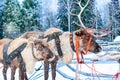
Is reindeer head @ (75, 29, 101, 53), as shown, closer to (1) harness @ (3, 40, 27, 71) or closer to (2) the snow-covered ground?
(2) the snow-covered ground

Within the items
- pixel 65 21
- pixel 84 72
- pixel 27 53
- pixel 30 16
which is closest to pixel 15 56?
pixel 27 53

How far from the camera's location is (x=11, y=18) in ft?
19.4

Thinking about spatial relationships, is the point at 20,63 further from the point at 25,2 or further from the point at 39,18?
the point at 25,2

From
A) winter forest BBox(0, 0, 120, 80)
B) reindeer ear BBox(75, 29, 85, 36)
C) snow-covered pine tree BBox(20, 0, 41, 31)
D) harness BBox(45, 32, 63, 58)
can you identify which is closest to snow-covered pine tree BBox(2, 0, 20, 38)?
winter forest BBox(0, 0, 120, 80)

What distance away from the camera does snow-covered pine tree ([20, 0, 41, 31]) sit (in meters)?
5.68

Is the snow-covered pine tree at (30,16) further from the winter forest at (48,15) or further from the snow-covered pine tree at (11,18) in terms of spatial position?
the snow-covered pine tree at (11,18)

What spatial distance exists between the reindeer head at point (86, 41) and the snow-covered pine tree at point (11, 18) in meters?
3.12

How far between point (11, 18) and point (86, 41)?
11.2ft

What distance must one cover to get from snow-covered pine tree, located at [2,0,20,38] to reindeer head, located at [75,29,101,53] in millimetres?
3117

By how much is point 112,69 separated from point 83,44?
154cm

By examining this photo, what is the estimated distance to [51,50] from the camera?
2.84m

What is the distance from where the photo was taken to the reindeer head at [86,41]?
101 inches

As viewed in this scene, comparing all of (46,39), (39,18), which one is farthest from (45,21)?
(46,39)

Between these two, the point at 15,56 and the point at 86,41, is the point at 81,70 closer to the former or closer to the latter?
the point at 86,41
